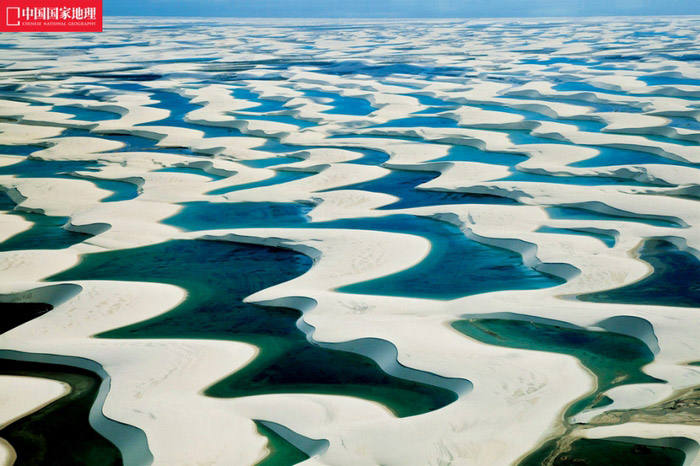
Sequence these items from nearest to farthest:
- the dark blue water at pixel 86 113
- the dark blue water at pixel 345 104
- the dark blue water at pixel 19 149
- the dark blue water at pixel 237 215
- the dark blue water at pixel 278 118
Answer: the dark blue water at pixel 237 215 → the dark blue water at pixel 19 149 → the dark blue water at pixel 278 118 → the dark blue water at pixel 86 113 → the dark blue water at pixel 345 104

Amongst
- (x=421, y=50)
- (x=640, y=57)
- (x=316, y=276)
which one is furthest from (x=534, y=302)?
(x=421, y=50)

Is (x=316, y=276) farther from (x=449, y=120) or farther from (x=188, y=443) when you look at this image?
(x=449, y=120)

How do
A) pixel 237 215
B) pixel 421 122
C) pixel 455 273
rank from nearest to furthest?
1. pixel 455 273
2. pixel 237 215
3. pixel 421 122

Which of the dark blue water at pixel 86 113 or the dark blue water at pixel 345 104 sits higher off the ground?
the dark blue water at pixel 345 104

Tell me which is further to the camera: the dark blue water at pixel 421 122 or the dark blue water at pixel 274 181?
the dark blue water at pixel 421 122

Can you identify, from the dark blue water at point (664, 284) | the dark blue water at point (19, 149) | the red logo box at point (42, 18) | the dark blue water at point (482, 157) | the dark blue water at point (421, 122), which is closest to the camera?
the dark blue water at point (664, 284)

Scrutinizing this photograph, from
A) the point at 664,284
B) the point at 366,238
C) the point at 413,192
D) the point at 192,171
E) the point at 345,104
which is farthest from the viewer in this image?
the point at 345,104

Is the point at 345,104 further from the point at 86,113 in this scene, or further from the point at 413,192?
the point at 413,192

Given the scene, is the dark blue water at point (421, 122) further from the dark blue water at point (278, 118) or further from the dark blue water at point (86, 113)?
the dark blue water at point (86, 113)

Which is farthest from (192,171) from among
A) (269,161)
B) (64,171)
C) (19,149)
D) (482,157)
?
(482,157)

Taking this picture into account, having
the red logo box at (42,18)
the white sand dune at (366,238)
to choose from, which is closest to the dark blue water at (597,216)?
the white sand dune at (366,238)

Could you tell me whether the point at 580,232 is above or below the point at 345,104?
above
